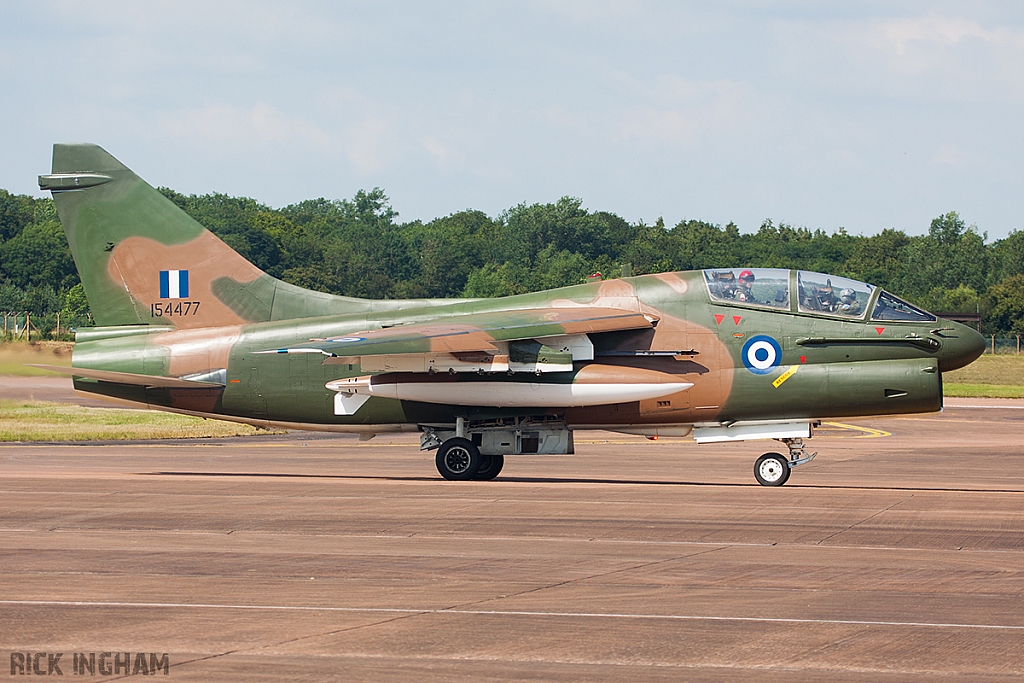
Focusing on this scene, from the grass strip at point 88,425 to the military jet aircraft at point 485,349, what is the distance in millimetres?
7445

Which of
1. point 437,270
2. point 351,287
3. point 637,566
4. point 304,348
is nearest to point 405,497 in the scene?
point 304,348

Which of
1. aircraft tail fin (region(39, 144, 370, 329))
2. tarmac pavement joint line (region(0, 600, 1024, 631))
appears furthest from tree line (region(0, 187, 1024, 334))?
tarmac pavement joint line (region(0, 600, 1024, 631))

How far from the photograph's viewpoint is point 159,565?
11367 millimetres

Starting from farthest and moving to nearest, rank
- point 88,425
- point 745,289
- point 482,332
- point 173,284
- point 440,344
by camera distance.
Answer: point 88,425 < point 173,284 < point 745,289 < point 482,332 < point 440,344

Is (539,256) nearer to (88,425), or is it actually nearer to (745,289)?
(88,425)

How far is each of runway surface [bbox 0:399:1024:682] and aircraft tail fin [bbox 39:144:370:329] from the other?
3.03 m

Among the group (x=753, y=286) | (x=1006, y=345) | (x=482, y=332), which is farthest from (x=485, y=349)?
(x=1006, y=345)

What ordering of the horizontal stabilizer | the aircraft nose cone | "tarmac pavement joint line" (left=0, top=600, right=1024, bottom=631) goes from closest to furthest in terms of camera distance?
"tarmac pavement joint line" (left=0, top=600, right=1024, bottom=631) → the aircraft nose cone → the horizontal stabilizer

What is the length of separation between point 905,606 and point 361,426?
1241cm

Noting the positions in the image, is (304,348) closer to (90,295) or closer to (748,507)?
(90,295)

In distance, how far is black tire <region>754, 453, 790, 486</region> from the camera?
62.1 feet

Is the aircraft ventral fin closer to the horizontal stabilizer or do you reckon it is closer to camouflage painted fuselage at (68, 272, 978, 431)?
camouflage painted fuselage at (68, 272, 978, 431)

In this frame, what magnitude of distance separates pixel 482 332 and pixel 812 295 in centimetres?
548

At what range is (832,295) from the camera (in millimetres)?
19219
